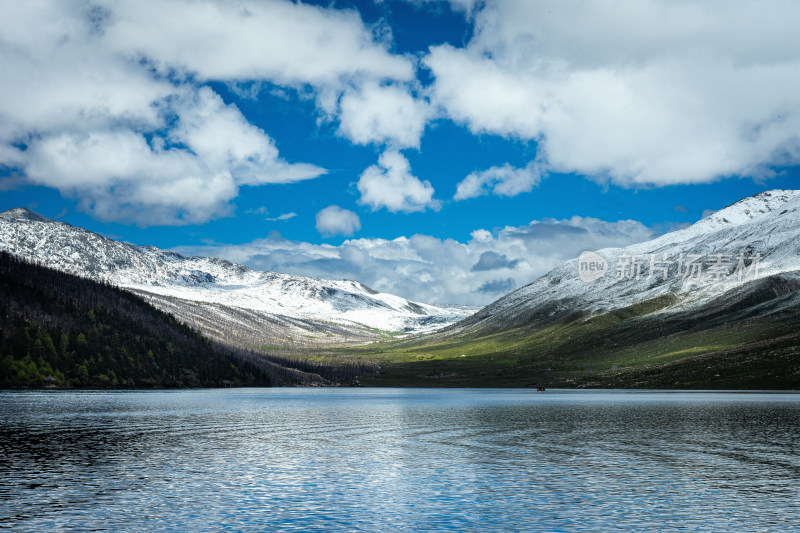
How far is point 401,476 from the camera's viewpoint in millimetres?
59500

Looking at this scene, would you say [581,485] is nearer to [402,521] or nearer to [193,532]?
[402,521]

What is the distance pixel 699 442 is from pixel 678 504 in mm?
40838

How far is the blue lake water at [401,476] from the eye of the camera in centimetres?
4225

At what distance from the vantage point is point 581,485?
2124 inches

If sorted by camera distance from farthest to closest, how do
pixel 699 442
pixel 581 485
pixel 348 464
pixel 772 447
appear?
pixel 699 442 → pixel 772 447 → pixel 348 464 → pixel 581 485

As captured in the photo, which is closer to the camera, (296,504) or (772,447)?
(296,504)

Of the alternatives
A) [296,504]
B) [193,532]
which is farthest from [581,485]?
[193,532]

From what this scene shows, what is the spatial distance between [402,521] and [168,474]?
26.5 meters

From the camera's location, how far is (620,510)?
146ft

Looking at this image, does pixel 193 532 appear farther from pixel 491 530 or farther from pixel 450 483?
pixel 450 483

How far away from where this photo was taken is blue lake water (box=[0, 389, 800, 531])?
139ft

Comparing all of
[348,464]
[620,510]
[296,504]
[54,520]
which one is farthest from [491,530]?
[348,464]

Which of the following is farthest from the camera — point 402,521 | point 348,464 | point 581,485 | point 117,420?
point 117,420

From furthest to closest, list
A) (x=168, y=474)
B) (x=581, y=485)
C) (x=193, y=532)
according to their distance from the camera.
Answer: (x=168, y=474) < (x=581, y=485) < (x=193, y=532)
